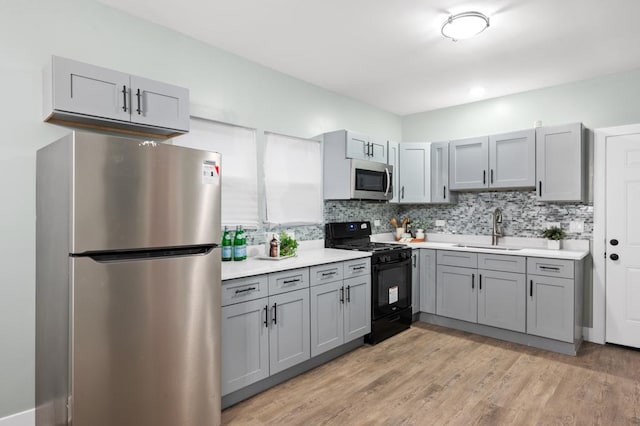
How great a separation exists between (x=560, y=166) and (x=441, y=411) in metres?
2.79

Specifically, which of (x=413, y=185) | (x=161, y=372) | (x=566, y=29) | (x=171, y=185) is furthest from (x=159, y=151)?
(x=413, y=185)

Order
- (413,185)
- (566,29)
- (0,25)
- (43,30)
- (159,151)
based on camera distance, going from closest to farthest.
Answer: (159,151)
(0,25)
(43,30)
(566,29)
(413,185)

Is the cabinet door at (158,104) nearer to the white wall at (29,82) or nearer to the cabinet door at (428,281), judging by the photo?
the white wall at (29,82)

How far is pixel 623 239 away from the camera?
11.8 ft

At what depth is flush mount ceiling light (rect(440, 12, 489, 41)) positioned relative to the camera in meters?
2.55

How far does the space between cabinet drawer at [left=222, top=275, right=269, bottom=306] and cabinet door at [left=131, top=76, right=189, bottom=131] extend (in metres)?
1.11

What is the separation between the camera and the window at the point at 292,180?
Answer: 362 centimetres

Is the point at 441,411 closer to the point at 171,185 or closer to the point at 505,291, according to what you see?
the point at 505,291

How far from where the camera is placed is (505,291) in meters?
3.77

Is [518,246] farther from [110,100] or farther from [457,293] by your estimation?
[110,100]

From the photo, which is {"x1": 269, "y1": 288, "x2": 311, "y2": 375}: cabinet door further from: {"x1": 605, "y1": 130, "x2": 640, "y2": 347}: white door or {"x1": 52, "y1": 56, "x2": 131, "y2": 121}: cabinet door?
{"x1": 605, "y1": 130, "x2": 640, "y2": 347}: white door

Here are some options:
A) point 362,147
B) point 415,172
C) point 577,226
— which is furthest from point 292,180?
point 577,226

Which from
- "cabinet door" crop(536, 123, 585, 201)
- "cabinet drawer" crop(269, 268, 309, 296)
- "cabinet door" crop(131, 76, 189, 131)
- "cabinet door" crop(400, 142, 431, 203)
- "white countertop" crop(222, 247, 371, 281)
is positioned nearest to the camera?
"cabinet door" crop(131, 76, 189, 131)

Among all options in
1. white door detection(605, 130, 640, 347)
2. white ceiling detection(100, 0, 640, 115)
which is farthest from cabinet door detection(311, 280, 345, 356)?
white door detection(605, 130, 640, 347)
